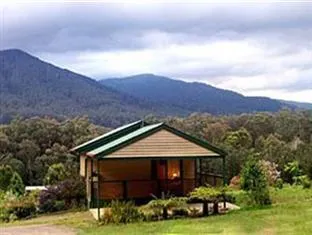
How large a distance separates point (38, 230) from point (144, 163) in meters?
7.79

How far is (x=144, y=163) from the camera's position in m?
26.3

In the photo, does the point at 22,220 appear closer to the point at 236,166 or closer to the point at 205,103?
the point at 236,166

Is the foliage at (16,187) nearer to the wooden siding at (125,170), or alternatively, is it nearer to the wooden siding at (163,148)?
the wooden siding at (125,170)

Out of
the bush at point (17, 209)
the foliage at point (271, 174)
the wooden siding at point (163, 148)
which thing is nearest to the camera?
the wooden siding at point (163, 148)

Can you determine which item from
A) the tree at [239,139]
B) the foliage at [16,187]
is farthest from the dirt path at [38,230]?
the tree at [239,139]

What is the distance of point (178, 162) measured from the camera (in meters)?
27.0

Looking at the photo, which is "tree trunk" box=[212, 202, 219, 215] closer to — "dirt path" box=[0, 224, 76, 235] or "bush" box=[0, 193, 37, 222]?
"dirt path" box=[0, 224, 76, 235]

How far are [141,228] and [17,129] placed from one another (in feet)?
124

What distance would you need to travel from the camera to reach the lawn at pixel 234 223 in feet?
55.1

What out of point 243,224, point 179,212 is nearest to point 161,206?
point 179,212

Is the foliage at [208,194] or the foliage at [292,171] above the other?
the foliage at [292,171]

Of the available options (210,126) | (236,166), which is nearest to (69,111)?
(210,126)

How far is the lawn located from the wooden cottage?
255cm

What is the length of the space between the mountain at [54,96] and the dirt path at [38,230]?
77.5 metres
